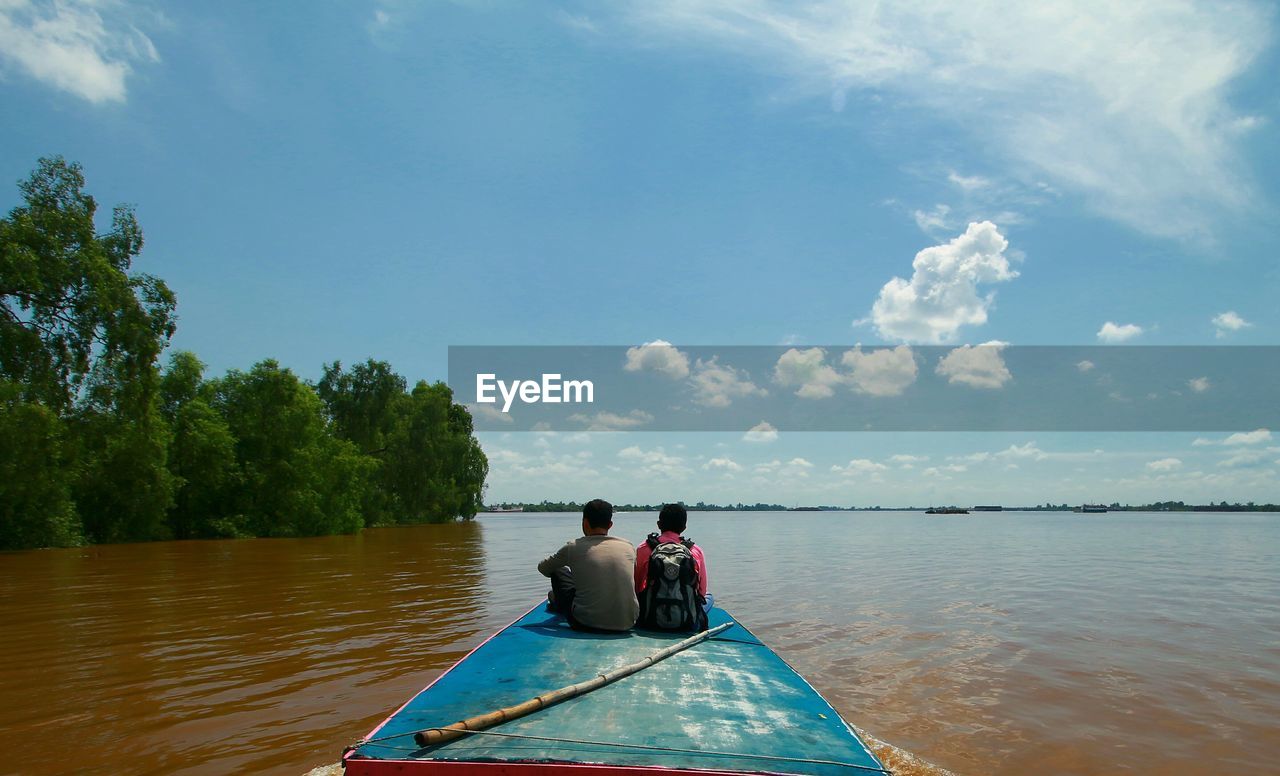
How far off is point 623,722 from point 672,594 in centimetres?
258

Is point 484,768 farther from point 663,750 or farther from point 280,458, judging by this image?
point 280,458

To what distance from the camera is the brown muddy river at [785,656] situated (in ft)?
20.0

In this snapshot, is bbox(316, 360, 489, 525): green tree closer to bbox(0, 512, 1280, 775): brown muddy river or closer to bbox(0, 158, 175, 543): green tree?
bbox(0, 158, 175, 543): green tree

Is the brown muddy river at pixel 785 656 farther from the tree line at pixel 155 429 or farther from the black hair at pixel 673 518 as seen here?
the tree line at pixel 155 429

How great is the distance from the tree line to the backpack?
86.9 ft

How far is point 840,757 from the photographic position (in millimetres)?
3400

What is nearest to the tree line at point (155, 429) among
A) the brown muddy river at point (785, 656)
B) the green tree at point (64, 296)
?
the green tree at point (64, 296)

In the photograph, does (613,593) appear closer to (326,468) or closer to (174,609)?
(174,609)

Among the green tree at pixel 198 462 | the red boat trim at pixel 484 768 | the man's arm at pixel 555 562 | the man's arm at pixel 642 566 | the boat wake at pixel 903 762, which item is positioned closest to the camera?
the red boat trim at pixel 484 768

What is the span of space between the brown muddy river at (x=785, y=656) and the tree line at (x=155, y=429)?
8.35 metres

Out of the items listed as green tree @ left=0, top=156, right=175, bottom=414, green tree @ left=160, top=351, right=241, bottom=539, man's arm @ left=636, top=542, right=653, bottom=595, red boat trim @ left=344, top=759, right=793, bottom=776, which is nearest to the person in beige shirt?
man's arm @ left=636, top=542, right=653, bottom=595

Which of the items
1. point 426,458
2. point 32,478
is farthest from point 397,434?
point 32,478

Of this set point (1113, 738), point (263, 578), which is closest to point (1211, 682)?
point (1113, 738)

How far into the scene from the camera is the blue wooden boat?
327 centimetres
